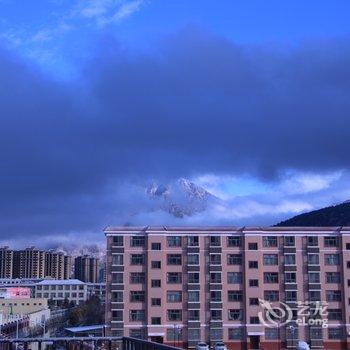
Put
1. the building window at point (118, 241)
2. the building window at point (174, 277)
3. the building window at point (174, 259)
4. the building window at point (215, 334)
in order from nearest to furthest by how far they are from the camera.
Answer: the building window at point (215, 334), the building window at point (174, 277), the building window at point (174, 259), the building window at point (118, 241)

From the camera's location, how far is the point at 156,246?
64.8m

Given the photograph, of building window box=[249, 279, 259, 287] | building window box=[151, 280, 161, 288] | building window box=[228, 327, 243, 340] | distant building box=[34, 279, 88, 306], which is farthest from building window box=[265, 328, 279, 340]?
distant building box=[34, 279, 88, 306]

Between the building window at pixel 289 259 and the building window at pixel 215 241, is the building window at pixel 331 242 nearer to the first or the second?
the building window at pixel 289 259

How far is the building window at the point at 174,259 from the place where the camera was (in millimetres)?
64688

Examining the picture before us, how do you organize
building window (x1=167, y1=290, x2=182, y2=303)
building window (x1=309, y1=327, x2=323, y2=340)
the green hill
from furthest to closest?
the green hill → building window (x1=167, y1=290, x2=182, y2=303) → building window (x1=309, y1=327, x2=323, y2=340)

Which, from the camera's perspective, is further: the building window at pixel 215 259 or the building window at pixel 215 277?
the building window at pixel 215 259

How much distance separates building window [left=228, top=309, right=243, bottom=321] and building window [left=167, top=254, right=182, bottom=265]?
7.36 meters

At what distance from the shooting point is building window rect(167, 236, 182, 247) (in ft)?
214

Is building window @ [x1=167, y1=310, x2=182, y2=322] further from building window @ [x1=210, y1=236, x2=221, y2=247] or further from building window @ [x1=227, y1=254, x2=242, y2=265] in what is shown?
building window @ [x1=210, y1=236, x2=221, y2=247]

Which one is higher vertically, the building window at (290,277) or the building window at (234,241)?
the building window at (234,241)

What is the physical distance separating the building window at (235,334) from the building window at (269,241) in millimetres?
9217

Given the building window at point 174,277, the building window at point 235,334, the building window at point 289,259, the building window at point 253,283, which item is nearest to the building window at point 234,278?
the building window at point 253,283

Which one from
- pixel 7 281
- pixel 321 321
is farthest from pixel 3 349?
pixel 7 281

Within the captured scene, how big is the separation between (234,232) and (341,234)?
37.5 feet
